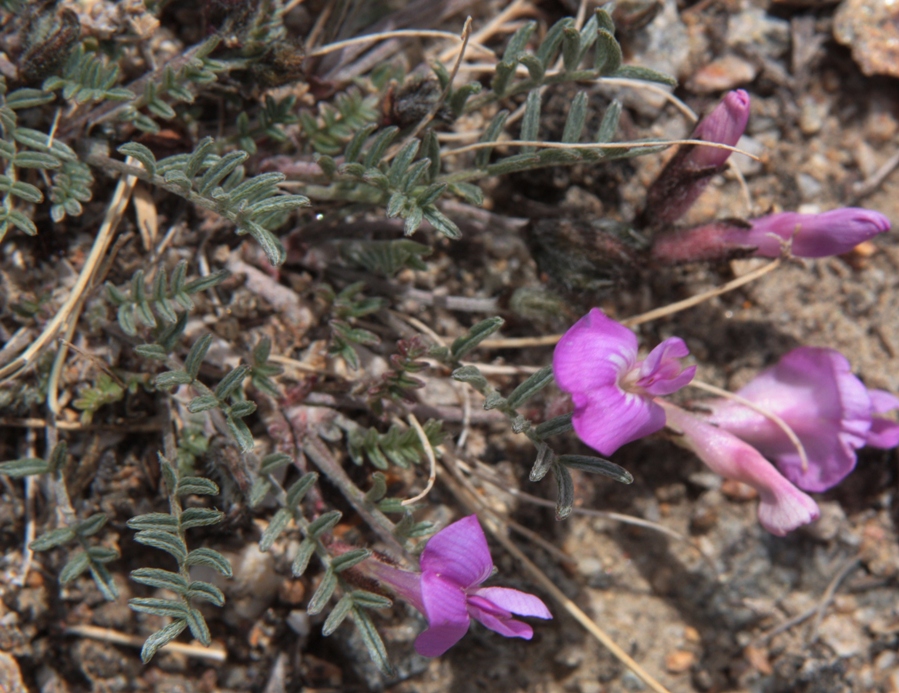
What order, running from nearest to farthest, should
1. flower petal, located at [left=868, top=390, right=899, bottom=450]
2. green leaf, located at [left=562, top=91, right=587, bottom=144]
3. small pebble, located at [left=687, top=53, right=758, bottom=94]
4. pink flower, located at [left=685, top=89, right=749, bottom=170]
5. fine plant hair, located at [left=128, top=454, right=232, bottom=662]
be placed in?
fine plant hair, located at [left=128, top=454, right=232, bottom=662] < green leaf, located at [left=562, top=91, right=587, bottom=144] < pink flower, located at [left=685, top=89, right=749, bottom=170] < flower petal, located at [left=868, top=390, right=899, bottom=450] < small pebble, located at [left=687, top=53, right=758, bottom=94]

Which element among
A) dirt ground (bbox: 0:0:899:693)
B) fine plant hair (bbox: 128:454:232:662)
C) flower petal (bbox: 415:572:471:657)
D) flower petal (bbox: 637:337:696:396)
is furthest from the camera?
dirt ground (bbox: 0:0:899:693)

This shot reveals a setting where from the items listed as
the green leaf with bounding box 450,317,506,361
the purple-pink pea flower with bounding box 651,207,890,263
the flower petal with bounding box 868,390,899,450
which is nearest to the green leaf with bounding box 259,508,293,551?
the green leaf with bounding box 450,317,506,361

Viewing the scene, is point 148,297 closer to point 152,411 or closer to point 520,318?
point 152,411

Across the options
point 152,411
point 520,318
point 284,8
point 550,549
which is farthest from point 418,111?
point 550,549

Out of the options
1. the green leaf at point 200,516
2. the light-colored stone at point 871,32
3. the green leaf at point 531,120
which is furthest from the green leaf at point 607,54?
the green leaf at point 200,516

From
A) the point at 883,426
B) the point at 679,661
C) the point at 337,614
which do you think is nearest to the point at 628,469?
the point at 679,661

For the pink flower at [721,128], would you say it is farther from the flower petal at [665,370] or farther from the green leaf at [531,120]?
the flower petal at [665,370]

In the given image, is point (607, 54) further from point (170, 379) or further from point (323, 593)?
point (323, 593)

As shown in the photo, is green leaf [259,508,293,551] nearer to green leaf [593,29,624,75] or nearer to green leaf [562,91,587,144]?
green leaf [562,91,587,144]

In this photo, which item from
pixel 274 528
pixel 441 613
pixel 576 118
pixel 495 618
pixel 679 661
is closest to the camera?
pixel 441 613
